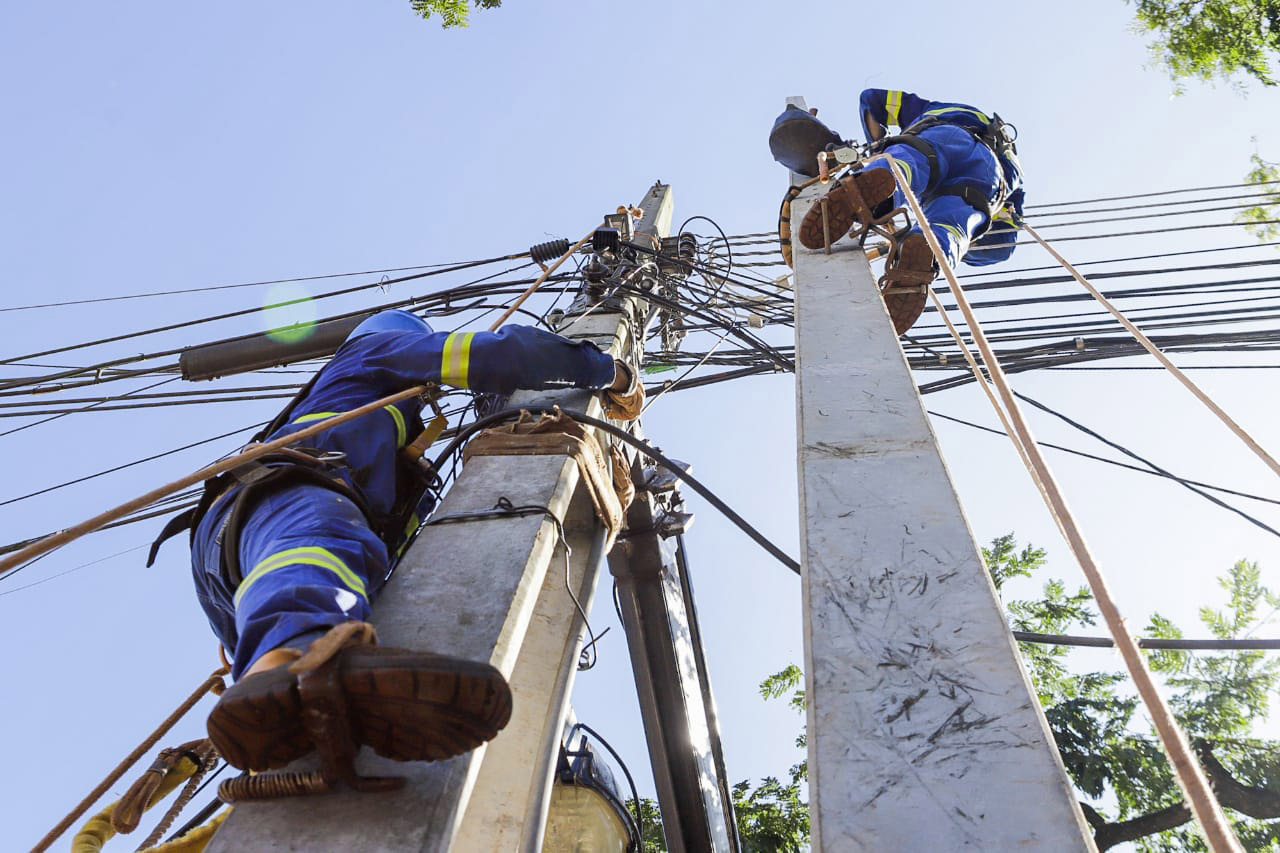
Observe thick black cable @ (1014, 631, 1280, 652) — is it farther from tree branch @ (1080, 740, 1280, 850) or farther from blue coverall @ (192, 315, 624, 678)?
tree branch @ (1080, 740, 1280, 850)

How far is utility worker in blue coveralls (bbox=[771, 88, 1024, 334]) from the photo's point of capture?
3695 millimetres

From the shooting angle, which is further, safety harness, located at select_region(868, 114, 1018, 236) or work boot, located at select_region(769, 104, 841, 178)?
work boot, located at select_region(769, 104, 841, 178)

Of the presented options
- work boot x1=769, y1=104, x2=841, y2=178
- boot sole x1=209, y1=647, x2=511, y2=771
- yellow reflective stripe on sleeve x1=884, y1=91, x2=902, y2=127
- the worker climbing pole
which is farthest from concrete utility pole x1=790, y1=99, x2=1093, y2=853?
yellow reflective stripe on sleeve x1=884, y1=91, x2=902, y2=127

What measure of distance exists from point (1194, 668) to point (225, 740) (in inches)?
308

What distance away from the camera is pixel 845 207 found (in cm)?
369

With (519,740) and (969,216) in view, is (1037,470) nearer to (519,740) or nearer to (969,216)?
(519,740)

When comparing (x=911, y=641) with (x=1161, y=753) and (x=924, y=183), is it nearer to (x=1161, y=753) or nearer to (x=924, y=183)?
(x=924, y=183)

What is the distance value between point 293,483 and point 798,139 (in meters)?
4.28

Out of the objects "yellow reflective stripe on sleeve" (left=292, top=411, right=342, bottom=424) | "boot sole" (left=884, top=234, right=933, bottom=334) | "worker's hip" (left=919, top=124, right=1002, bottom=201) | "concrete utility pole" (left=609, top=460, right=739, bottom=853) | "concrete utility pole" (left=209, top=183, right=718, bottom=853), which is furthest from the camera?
"worker's hip" (left=919, top=124, right=1002, bottom=201)

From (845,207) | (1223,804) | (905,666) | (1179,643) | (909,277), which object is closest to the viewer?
(905,666)

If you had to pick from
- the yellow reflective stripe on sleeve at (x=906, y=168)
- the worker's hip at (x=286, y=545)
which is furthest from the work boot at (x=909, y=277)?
the worker's hip at (x=286, y=545)

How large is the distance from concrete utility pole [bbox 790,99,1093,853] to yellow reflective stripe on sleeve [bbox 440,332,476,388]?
1150 mm

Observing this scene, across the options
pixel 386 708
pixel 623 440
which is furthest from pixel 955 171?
pixel 386 708

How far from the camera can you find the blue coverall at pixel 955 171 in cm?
438
